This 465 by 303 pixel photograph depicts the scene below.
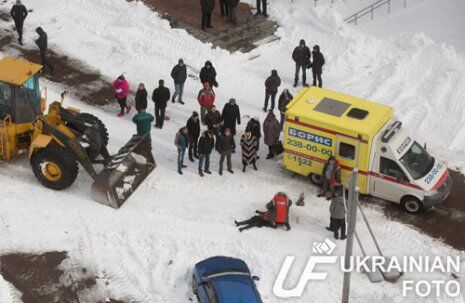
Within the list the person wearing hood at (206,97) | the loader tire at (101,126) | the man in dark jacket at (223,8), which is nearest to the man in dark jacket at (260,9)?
the man in dark jacket at (223,8)

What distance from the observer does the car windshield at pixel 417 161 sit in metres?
18.5

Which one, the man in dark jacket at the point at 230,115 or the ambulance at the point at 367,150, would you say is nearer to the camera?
the ambulance at the point at 367,150

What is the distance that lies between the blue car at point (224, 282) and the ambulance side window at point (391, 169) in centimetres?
470

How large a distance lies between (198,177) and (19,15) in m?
9.54

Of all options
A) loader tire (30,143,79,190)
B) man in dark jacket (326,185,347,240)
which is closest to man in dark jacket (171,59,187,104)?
loader tire (30,143,79,190)

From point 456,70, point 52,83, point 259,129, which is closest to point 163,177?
point 259,129

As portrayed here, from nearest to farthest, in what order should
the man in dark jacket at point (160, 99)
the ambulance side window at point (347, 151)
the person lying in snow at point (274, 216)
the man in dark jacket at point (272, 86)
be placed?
the person lying in snow at point (274, 216) → the ambulance side window at point (347, 151) → the man in dark jacket at point (160, 99) → the man in dark jacket at point (272, 86)

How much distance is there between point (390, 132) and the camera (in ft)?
60.7

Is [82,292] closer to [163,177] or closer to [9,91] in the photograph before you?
[163,177]

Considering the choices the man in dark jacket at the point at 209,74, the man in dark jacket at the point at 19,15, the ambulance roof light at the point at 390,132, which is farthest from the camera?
the man in dark jacket at the point at 19,15

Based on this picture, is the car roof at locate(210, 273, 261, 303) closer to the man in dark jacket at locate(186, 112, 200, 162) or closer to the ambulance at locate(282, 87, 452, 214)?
the ambulance at locate(282, 87, 452, 214)

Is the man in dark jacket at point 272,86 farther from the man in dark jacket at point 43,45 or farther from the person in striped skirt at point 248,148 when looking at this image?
the man in dark jacket at point 43,45

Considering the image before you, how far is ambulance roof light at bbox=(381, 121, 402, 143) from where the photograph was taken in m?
18.3

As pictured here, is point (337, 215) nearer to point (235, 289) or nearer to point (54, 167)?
point (235, 289)
